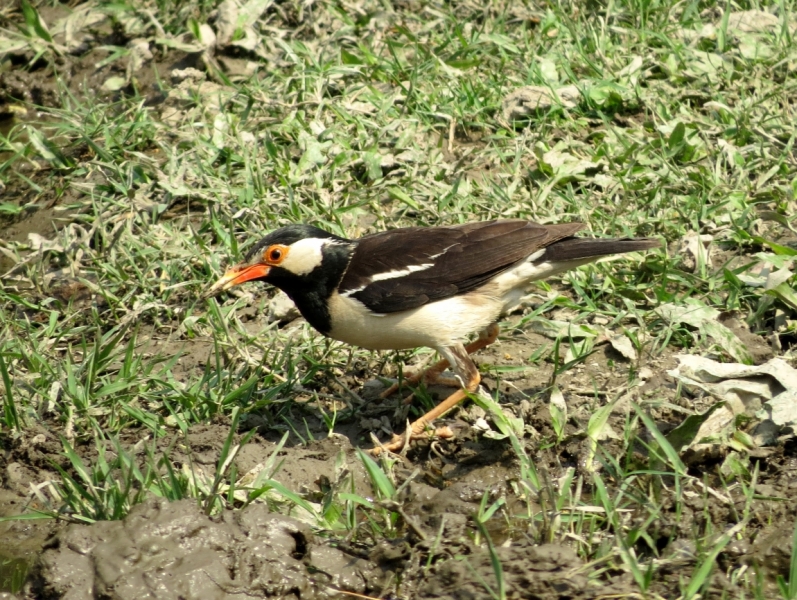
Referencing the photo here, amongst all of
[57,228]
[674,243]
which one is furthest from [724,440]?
[57,228]

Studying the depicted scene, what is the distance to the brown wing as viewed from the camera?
613cm

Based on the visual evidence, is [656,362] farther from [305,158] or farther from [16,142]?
[16,142]

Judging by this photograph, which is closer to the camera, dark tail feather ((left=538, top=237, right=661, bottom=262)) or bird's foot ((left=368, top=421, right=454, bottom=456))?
bird's foot ((left=368, top=421, right=454, bottom=456))

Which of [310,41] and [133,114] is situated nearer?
[133,114]

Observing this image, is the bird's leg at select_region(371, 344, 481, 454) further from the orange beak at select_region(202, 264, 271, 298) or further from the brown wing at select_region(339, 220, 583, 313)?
the orange beak at select_region(202, 264, 271, 298)

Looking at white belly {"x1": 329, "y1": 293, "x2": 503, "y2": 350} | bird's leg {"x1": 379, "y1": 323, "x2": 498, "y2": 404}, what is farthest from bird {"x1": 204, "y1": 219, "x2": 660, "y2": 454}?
bird's leg {"x1": 379, "y1": 323, "x2": 498, "y2": 404}

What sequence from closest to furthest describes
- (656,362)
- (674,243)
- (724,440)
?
(724,440)
(656,362)
(674,243)

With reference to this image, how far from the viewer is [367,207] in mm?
7742

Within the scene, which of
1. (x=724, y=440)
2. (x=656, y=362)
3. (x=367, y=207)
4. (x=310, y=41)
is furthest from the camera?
(x=310, y=41)

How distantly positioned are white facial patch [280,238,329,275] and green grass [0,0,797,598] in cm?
62

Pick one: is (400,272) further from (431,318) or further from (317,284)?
(317,284)

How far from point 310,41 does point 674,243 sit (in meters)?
3.91

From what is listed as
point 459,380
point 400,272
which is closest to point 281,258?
point 400,272

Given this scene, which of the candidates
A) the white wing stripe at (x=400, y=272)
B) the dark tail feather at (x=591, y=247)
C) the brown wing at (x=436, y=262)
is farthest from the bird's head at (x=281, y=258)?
the dark tail feather at (x=591, y=247)
